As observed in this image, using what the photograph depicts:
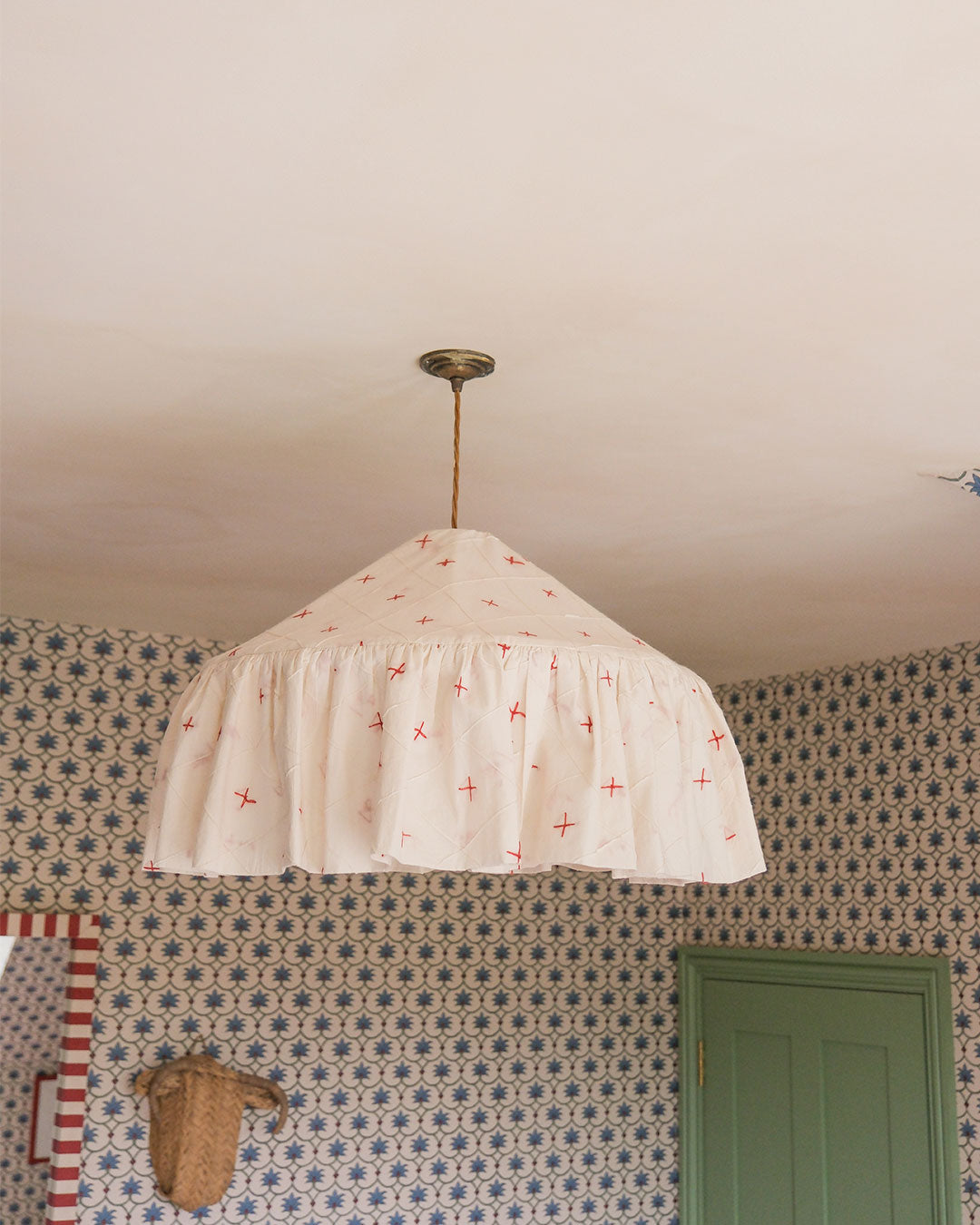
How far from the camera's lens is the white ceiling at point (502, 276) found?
1.10 meters

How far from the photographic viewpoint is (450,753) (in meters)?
1.23

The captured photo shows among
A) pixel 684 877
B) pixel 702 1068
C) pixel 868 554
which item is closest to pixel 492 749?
pixel 684 877

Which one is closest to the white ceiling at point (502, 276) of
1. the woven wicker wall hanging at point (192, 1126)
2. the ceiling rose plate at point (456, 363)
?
the ceiling rose plate at point (456, 363)

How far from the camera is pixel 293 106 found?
1.17 meters

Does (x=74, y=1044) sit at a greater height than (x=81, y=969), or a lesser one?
lesser

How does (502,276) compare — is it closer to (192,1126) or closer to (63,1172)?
(192,1126)

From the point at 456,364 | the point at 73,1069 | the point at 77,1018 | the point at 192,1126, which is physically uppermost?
the point at 456,364

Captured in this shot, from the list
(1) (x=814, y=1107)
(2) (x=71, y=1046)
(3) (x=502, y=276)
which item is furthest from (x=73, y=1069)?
(3) (x=502, y=276)

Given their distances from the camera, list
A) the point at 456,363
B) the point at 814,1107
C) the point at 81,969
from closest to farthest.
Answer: the point at 456,363
the point at 81,969
the point at 814,1107

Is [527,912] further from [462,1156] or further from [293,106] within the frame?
[293,106]

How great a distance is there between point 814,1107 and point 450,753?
276cm

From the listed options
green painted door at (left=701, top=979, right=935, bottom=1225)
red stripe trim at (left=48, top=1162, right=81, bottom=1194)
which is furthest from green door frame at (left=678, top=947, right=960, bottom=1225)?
red stripe trim at (left=48, top=1162, right=81, bottom=1194)

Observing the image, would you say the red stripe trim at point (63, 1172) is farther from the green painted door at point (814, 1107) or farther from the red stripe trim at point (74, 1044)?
the green painted door at point (814, 1107)

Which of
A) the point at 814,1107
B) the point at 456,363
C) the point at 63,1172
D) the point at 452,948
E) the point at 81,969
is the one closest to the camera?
the point at 456,363
